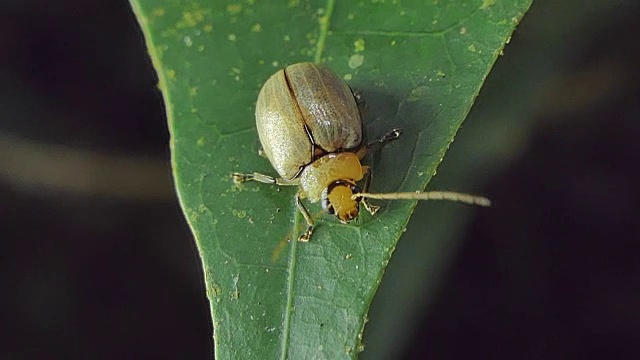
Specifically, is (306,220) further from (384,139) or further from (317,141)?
(317,141)

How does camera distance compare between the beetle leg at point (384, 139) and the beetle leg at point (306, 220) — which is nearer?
the beetle leg at point (306, 220)

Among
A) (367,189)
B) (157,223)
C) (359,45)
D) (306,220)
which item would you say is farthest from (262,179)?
(157,223)

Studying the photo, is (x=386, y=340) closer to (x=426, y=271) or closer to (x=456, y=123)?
(x=426, y=271)

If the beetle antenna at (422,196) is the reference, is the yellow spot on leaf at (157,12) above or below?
above

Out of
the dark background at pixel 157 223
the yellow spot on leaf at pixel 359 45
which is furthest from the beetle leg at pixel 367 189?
the dark background at pixel 157 223

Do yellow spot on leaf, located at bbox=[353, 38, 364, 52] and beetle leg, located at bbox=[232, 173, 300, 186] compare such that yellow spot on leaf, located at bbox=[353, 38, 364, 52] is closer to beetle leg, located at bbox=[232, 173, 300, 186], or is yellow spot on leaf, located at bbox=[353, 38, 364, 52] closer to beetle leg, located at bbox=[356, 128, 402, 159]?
beetle leg, located at bbox=[356, 128, 402, 159]

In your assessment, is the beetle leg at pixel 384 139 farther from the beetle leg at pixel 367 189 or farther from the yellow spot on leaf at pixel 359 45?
the yellow spot on leaf at pixel 359 45
